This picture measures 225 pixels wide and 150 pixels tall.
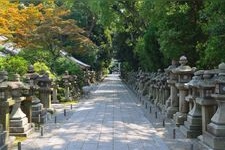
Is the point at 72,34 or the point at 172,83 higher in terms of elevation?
the point at 72,34

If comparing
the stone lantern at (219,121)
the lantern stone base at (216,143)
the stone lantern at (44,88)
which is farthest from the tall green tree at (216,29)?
the stone lantern at (44,88)

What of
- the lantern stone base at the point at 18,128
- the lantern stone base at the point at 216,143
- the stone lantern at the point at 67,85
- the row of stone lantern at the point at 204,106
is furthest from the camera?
the stone lantern at the point at 67,85

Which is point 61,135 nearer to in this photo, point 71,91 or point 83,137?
point 83,137

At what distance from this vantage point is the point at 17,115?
15125 mm

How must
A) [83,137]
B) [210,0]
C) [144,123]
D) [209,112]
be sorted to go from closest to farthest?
[209,112] < [83,137] < [210,0] < [144,123]

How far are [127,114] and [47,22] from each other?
13643mm

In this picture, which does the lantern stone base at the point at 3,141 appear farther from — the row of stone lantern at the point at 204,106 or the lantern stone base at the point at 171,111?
the lantern stone base at the point at 171,111

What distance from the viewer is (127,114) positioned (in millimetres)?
22203

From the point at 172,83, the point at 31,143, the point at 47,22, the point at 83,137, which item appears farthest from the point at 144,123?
the point at 47,22

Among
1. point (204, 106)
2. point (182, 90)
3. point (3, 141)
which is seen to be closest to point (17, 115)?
point (3, 141)

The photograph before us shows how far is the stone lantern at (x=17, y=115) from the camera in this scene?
14766 millimetres

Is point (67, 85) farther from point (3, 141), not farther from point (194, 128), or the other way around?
point (3, 141)

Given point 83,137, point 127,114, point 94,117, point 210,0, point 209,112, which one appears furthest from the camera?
point 127,114

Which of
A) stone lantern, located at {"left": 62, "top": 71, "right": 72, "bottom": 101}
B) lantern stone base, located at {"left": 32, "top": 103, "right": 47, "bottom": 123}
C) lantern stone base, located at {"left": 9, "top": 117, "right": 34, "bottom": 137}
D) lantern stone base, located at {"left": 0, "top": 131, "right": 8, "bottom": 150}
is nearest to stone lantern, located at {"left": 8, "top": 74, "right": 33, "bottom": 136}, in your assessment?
lantern stone base, located at {"left": 9, "top": 117, "right": 34, "bottom": 137}
